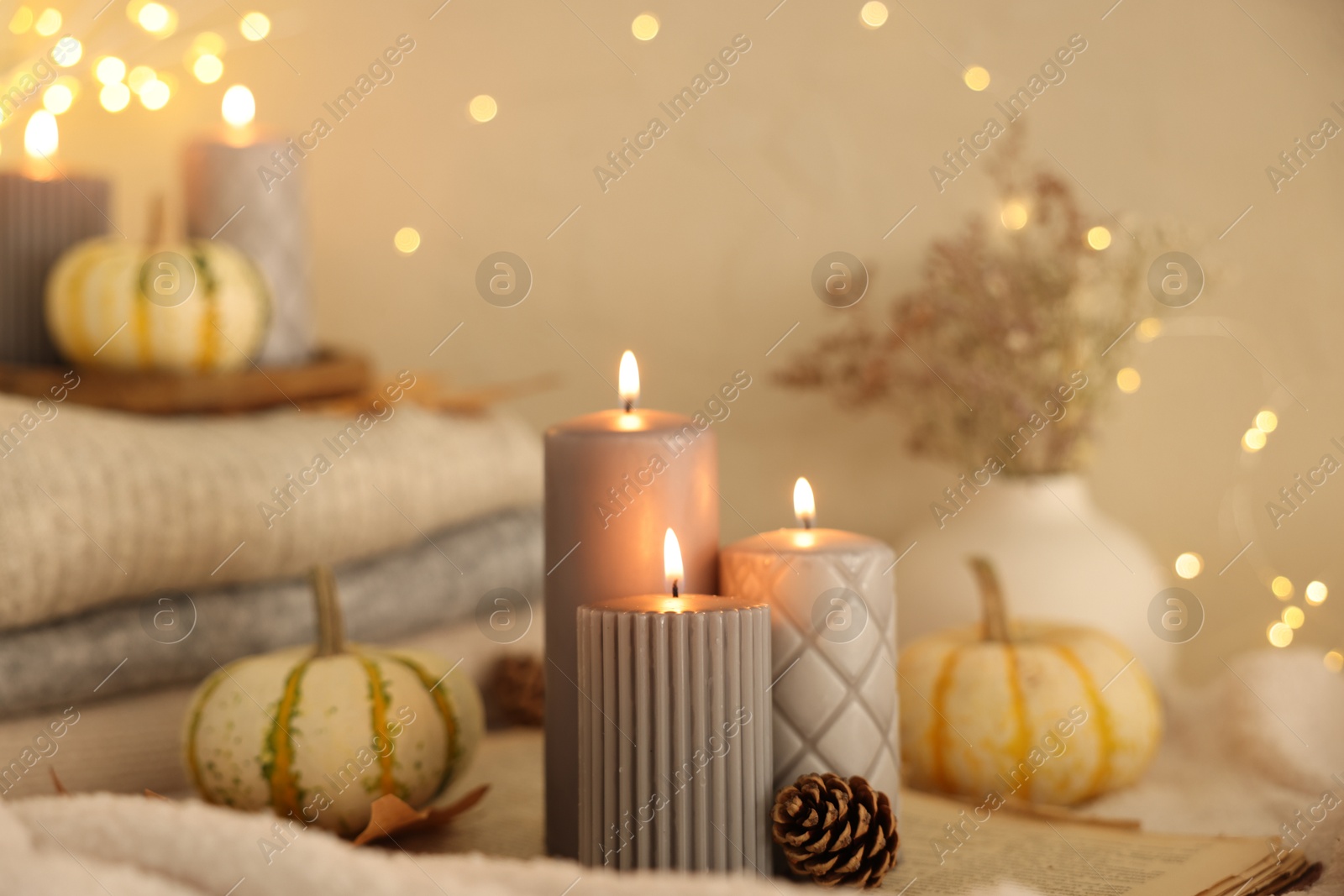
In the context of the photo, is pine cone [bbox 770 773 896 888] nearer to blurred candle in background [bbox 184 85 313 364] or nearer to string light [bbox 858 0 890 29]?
blurred candle in background [bbox 184 85 313 364]

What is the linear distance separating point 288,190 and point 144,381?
0.25 meters

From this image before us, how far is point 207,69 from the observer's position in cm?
131

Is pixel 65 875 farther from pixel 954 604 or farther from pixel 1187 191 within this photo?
pixel 1187 191

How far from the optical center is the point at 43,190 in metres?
0.98

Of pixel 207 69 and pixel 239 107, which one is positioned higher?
pixel 207 69

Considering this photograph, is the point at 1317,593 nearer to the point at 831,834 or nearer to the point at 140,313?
the point at 831,834

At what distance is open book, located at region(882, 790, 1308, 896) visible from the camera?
64 centimetres

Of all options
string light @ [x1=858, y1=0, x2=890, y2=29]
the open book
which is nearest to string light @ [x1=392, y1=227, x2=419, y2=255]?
string light @ [x1=858, y1=0, x2=890, y2=29]

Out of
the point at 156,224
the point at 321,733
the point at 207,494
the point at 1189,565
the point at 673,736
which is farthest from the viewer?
the point at 1189,565

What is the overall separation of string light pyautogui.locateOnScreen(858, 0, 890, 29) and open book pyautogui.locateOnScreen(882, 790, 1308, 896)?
828 millimetres

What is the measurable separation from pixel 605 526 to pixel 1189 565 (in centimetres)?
76

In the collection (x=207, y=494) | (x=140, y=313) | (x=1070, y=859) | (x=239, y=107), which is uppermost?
(x=239, y=107)

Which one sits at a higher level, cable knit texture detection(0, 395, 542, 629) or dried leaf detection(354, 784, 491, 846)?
cable knit texture detection(0, 395, 542, 629)

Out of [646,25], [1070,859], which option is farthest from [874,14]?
[1070,859]
